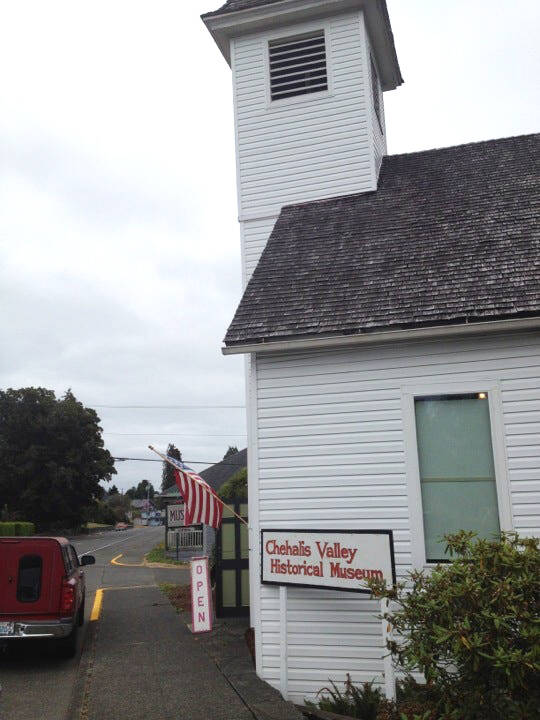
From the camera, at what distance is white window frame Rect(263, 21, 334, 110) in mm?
11859

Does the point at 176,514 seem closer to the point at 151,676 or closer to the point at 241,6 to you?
the point at 151,676

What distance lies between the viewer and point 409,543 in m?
7.56

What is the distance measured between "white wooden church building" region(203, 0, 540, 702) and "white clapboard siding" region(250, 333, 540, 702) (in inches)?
0.7

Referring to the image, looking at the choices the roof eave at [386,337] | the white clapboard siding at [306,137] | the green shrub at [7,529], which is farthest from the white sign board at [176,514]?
the roof eave at [386,337]

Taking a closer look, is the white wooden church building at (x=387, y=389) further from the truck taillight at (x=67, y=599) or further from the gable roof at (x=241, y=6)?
the gable roof at (x=241, y=6)

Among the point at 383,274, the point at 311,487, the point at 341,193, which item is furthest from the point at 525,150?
the point at 311,487

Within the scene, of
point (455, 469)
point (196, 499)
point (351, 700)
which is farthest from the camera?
point (196, 499)

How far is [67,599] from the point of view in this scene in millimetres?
9289

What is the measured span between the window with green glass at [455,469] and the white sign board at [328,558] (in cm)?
84

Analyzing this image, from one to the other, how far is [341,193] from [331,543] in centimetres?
640

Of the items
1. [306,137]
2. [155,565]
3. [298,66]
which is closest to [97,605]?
[306,137]

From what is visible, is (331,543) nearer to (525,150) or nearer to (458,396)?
(458,396)

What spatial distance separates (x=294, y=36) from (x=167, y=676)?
1124cm

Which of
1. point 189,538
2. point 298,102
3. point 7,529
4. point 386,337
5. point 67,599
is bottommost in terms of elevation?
point 189,538
